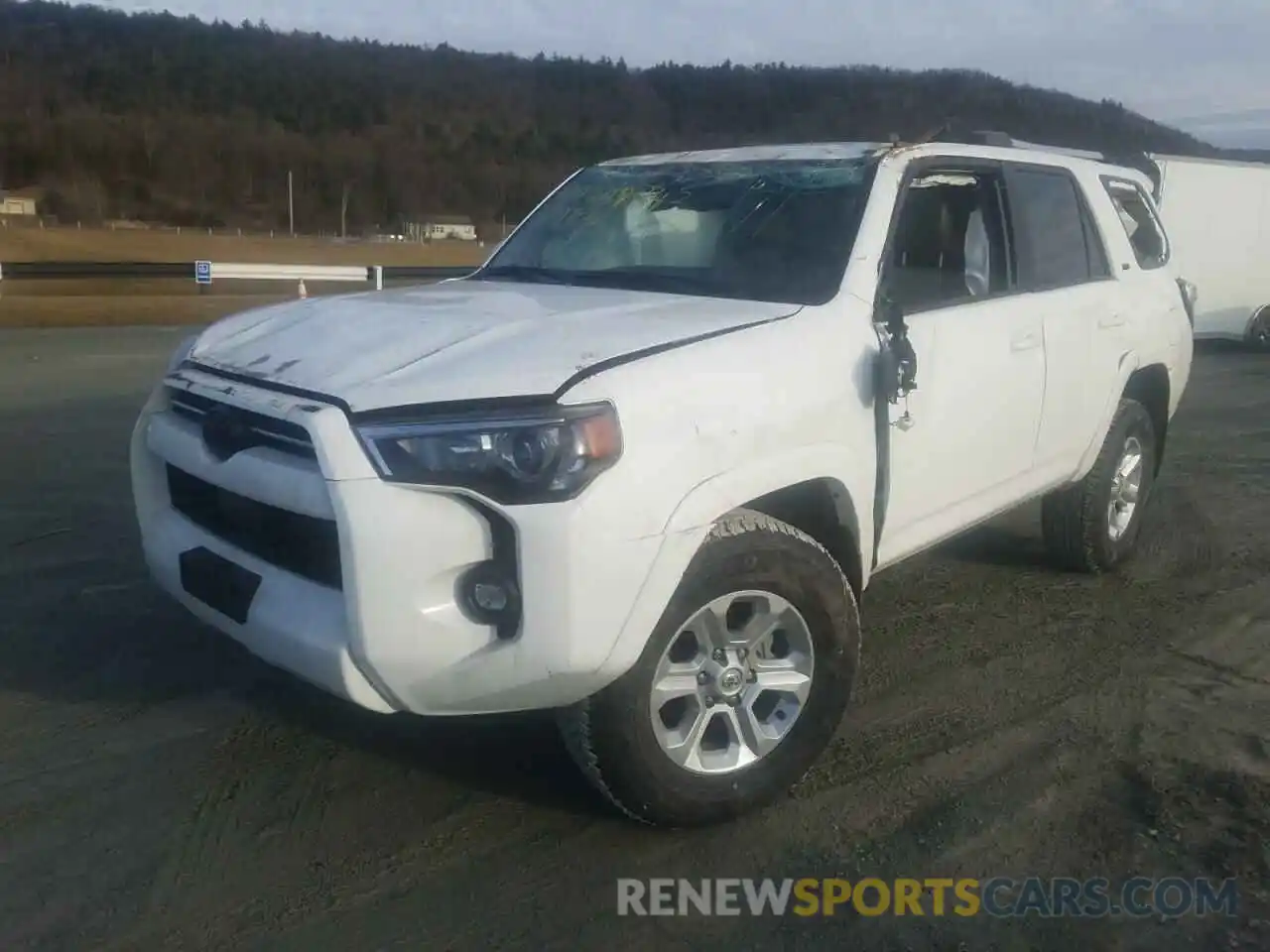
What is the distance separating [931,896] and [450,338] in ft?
6.33

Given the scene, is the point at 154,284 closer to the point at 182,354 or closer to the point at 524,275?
the point at 524,275

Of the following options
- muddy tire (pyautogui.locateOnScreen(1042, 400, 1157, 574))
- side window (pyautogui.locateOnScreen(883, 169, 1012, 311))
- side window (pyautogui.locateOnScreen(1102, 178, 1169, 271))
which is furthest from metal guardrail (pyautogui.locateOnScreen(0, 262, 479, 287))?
side window (pyautogui.locateOnScreen(883, 169, 1012, 311))

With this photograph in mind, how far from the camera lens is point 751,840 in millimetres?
3350

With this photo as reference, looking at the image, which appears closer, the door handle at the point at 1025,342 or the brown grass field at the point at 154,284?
the door handle at the point at 1025,342

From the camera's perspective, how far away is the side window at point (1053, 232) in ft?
16.1

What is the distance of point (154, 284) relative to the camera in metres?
27.8

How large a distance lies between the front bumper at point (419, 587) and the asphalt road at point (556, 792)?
54 centimetres

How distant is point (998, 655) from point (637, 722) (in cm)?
215

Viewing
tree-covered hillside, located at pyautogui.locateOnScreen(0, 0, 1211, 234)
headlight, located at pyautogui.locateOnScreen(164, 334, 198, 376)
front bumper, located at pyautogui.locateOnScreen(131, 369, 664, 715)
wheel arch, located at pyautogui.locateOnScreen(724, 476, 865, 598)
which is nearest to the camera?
front bumper, located at pyautogui.locateOnScreen(131, 369, 664, 715)

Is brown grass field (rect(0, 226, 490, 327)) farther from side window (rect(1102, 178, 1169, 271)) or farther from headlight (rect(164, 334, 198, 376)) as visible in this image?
side window (rect(1102, 178, 1169, 271))

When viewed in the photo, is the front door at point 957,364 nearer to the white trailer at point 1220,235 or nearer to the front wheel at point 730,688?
the front wheel at point 730,688

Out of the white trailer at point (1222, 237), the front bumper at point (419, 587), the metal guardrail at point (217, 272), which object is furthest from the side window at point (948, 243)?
the metal guardrail at point (217, 272)

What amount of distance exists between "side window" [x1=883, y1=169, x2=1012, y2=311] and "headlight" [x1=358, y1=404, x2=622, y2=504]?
146 cm

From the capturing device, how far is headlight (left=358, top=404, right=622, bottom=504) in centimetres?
285
